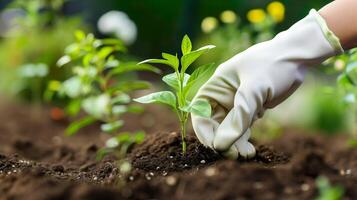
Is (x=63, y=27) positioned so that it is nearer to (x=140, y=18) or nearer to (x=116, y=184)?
(x=140, y=18)

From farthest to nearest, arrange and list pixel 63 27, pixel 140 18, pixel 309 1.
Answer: pixel 140 18 → pixel 309 1 → pixel 63 27

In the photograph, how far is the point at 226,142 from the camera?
1.89m

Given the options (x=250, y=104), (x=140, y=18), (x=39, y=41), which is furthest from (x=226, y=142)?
(x=140, y=18)

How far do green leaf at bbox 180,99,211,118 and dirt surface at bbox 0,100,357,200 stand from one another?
147 mm

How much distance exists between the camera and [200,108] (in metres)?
1.86

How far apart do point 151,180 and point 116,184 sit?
101mm

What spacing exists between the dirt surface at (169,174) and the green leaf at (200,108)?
0.15m

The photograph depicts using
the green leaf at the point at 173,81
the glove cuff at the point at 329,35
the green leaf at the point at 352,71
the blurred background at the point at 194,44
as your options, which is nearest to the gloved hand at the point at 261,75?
the glove cuff at the point at 329,35

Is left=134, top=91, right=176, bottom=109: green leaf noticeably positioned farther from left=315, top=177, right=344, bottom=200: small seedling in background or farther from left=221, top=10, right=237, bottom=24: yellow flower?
left=221, top=10, right=237, bottom=24: yellow flower

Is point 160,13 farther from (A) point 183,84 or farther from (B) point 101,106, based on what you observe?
(A) point 183,84

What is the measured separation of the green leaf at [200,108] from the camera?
184 centimetres

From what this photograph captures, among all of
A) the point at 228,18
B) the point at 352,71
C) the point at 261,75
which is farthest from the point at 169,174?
the point at 228,18

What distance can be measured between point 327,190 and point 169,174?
556 mm

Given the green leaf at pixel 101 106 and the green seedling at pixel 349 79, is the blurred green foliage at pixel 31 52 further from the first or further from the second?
the green seedling at pixel 349 79
